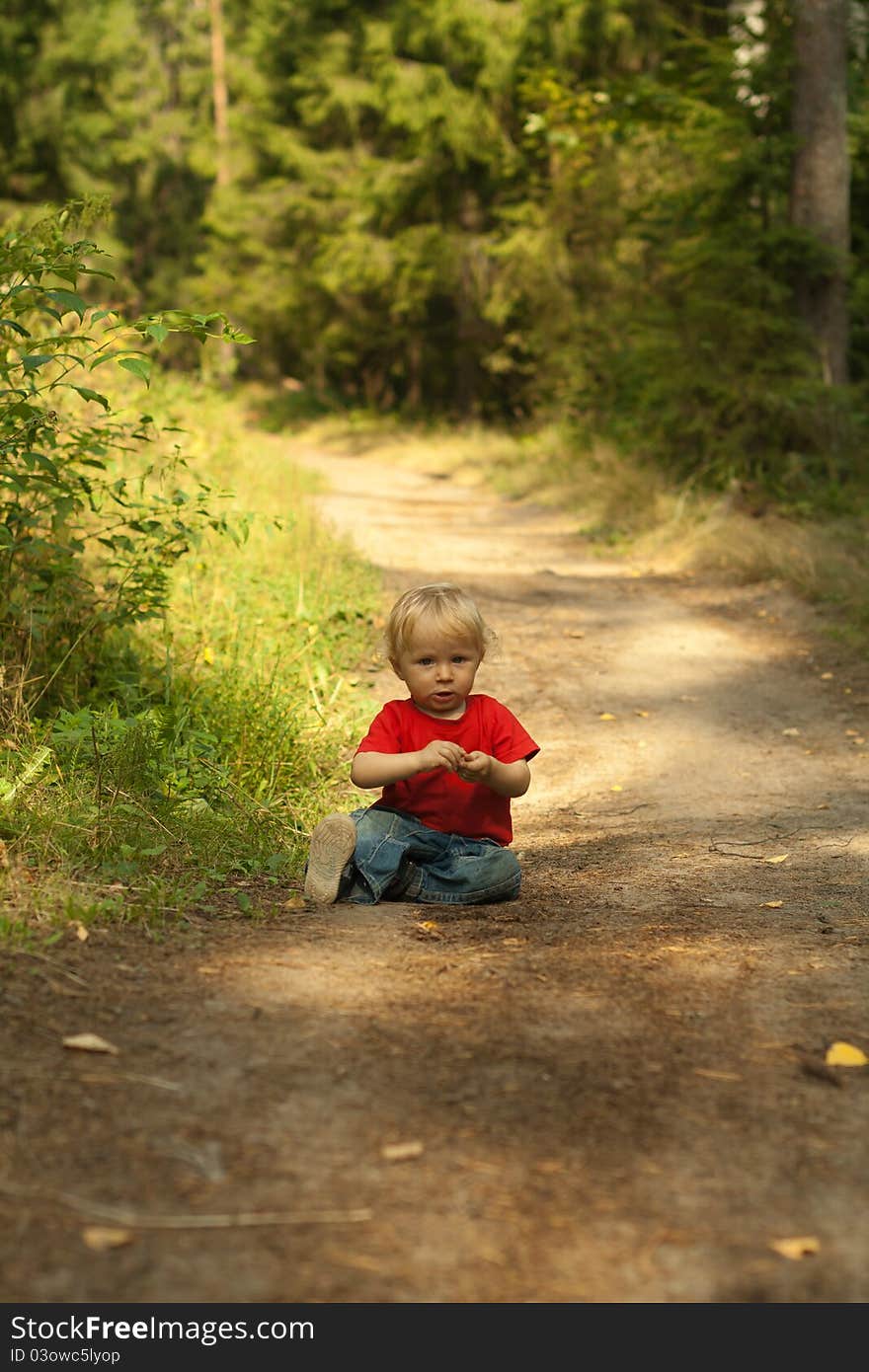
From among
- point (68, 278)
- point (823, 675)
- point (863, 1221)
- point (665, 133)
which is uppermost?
point (665, 133)

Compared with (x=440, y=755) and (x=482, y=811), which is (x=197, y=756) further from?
(x=440, y=755)

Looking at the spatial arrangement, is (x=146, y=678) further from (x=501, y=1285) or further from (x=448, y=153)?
Answer: (x=448, y=153)

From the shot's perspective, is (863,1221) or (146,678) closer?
(863,1221)

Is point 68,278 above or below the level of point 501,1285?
above

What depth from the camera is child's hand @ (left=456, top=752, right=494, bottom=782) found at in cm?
388

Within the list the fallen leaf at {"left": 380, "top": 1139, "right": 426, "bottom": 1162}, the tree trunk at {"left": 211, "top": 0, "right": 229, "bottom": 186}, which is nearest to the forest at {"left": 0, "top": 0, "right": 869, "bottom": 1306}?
the fallen leaf at {"left": 380, "top": 1139, "right": 426, "bottom": 1162}

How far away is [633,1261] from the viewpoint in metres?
2.06

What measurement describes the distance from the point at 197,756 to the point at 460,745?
1254mm

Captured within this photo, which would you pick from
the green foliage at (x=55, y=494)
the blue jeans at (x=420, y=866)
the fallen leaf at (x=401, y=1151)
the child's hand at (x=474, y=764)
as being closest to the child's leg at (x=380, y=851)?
the blue jeans at (x=420, y=866)

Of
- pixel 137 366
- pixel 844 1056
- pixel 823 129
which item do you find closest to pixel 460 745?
pixel 137 366

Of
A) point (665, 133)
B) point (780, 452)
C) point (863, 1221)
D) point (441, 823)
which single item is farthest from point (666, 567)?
point (863, 1221)

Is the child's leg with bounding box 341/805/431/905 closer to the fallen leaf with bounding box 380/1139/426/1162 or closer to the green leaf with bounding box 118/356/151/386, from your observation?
the green leaf with bounding box 118/356/151/386

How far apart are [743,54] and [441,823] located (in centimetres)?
1275

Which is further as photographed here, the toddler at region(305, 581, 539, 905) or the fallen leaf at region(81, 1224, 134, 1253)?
the toddler at region(305, 581, 539, 905)
